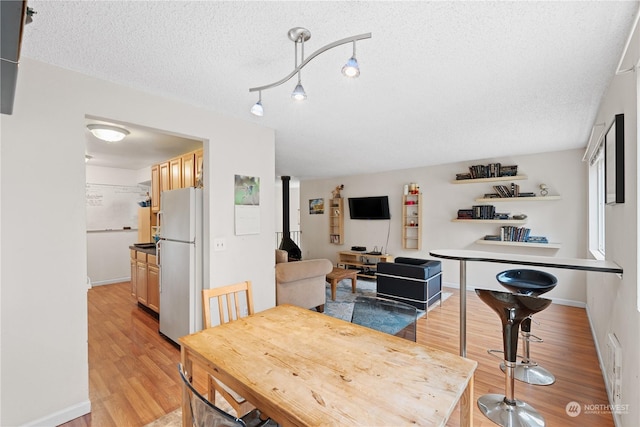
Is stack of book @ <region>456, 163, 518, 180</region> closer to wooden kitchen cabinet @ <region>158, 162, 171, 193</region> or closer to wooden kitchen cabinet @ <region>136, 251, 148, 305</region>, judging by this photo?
wooden kitchen cabinet @ <region>158, 162, 171, 193</region>

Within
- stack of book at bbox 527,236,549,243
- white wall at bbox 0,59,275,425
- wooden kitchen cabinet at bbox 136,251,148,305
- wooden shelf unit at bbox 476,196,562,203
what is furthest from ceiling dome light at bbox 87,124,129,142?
stack of book at bbox 527,236,549,243

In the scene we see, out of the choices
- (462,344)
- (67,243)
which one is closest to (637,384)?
(462,344)

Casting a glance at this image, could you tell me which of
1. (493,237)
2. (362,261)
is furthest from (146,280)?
(493,237)

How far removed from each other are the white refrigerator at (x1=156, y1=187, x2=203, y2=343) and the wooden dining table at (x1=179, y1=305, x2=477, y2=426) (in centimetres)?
136

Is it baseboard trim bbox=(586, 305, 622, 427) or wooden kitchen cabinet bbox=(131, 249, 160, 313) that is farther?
wooden kitchen cabinet bbox=(131, 249, 160, 313)

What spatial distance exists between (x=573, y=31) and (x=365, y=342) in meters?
2.01

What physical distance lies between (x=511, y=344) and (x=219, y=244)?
2439 millimetres

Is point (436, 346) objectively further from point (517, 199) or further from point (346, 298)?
point (517, 199)

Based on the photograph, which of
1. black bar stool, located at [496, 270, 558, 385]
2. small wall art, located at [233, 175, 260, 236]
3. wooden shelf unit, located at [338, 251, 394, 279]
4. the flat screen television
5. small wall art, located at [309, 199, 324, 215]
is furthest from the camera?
small wall art, located at [309, 199, 324, 215]

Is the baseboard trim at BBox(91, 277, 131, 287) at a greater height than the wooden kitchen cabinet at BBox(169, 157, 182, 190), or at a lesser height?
lesser

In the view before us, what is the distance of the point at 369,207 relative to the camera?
6.49 metres

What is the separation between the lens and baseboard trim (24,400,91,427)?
1831 millimetres

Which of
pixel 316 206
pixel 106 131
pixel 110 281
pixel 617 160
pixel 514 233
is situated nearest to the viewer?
pixel 617 160

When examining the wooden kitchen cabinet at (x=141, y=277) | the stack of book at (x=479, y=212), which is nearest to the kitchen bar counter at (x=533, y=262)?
the stack of book at (x=479, y=212)
